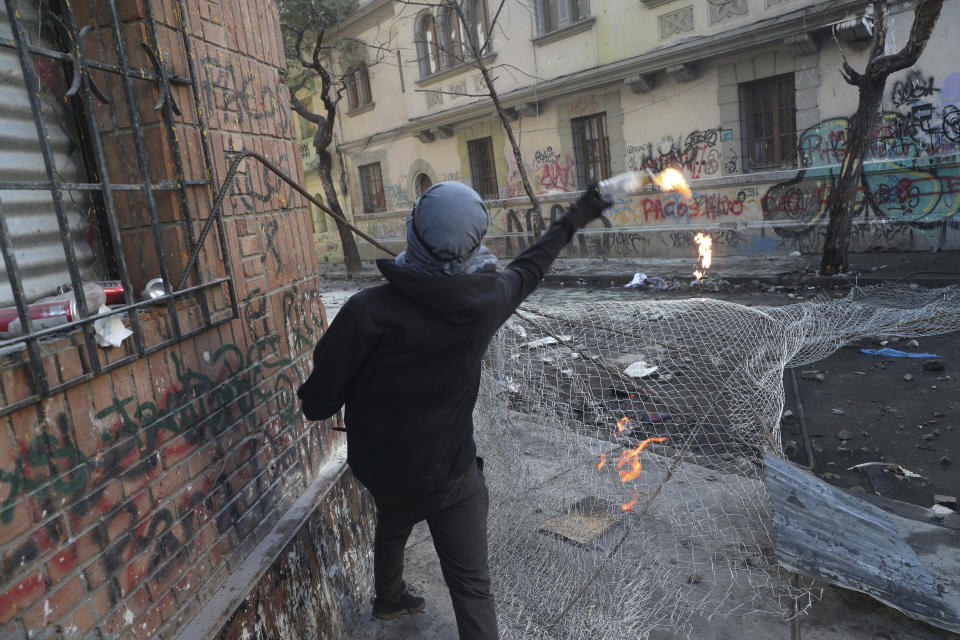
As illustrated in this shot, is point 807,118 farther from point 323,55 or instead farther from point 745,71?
point 323,55

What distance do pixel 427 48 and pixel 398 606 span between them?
16.2m

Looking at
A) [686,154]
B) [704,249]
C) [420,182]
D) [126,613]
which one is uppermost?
[420,182]

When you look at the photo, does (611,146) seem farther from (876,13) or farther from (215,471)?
(215,471)

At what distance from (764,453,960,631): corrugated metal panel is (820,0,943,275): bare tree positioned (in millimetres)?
6485

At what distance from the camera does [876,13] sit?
289 inches

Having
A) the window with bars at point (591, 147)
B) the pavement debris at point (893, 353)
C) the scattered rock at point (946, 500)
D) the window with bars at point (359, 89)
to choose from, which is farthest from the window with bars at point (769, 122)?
the window with bars at point (359, 89)

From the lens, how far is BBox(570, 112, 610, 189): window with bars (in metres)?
13.3

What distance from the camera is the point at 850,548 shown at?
228cm

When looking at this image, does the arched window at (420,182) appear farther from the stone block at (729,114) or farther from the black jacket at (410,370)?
the black jacket at (410,370)

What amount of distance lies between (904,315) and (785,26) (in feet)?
21.0

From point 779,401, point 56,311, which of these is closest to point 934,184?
point 779,401

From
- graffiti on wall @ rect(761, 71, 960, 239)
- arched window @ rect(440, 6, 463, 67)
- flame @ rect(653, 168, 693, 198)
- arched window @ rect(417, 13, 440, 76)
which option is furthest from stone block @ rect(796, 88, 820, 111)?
flame @ rect(653, 168, 693, 198)

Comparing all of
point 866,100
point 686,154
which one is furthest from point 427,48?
point 866,100

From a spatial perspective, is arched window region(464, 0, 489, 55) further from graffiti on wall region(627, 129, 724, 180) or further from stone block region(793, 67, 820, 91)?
stone block region(793, 67, 820, 91)
